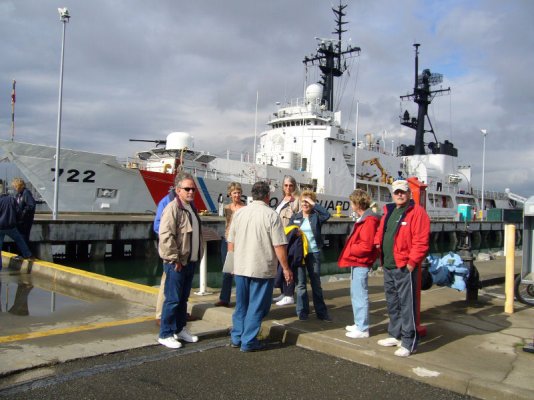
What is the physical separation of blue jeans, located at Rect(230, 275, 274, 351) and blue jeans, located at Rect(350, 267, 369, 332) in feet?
2.94

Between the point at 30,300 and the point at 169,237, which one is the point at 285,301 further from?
the point at 30,300

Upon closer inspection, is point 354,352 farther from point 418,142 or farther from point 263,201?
point 418,142

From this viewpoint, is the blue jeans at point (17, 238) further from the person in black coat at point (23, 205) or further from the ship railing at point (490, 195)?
the ship railing at point (490, 195)

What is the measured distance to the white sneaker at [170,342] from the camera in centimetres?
414

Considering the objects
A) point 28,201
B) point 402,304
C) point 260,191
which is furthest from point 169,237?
point 28,201

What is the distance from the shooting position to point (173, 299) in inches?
166

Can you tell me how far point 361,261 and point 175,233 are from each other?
5.95 feet

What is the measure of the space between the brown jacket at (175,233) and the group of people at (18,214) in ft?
16.2

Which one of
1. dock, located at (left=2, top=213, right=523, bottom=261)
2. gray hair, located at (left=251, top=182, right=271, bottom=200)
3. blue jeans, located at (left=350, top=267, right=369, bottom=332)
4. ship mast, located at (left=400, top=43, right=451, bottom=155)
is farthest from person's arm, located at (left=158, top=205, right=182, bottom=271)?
ship mast, located at (left=400, top=43, right=451, bottom=155)

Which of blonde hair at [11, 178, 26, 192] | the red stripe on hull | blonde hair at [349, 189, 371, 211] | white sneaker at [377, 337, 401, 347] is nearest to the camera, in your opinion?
white sneaker at [377, 337, 401, 347]

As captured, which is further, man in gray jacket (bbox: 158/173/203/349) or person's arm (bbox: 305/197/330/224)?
person's arm (bbox: 305/197/330/224)

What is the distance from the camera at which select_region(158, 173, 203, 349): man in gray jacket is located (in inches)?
163

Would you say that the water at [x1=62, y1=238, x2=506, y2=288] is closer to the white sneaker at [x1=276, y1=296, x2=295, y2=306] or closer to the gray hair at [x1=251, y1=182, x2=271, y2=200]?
the white sneaker at [x1=276, y1=296, x2=295, y2=306]

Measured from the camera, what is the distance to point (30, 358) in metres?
3.59
